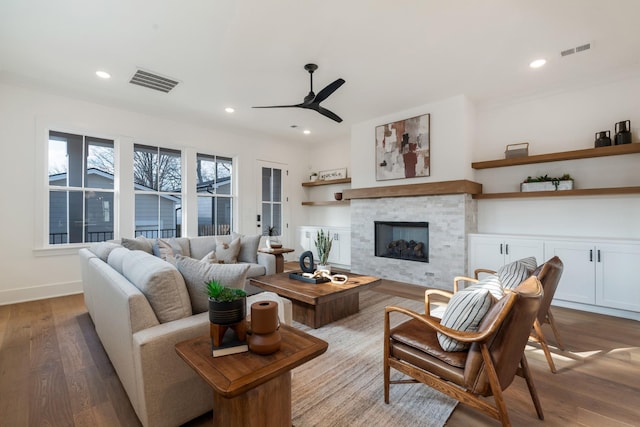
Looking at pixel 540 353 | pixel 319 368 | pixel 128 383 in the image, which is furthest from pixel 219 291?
pixel 540 353

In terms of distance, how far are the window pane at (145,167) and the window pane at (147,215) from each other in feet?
0.58

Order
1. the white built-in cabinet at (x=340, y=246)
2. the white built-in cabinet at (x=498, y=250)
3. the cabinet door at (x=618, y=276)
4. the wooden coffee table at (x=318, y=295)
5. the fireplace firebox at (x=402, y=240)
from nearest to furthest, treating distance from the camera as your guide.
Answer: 1. the wooden coffee table at (x=318, y=295)
2. the cabinet door at (x=618, y=276)
3. the white built-in cabinet at (x=498, y=250)
4. the fireplace firebox at (x=402, y=240)
5. the white built-in cabinet at (x=340, y=246)

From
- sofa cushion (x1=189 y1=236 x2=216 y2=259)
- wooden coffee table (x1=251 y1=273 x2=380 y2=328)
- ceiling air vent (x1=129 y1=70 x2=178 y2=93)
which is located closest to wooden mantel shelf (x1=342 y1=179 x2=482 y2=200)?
wooden coffee table (x1=251 y1=273 x2=380 y2=328)

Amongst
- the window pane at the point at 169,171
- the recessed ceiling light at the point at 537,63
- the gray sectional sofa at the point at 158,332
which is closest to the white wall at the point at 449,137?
the recessed ceiling light at the point at 537,63

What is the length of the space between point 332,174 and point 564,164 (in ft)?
13.6

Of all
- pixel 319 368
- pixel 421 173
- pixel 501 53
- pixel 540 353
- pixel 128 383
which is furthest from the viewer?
pixel 421 173

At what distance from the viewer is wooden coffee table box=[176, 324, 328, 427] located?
3.44ft

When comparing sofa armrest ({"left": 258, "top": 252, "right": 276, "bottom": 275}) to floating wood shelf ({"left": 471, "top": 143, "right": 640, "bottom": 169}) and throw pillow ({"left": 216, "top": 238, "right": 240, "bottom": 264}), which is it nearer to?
throw pillow ({"left": 216, "top": 238, "right": 240, "bottom": 264})

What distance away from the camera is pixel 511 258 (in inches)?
153

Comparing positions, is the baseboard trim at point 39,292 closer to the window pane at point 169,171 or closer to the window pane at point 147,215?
the window pane at point 147,215

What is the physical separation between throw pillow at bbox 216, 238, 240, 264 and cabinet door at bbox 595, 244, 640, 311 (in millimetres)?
4451

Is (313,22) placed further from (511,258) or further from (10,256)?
(10,256)

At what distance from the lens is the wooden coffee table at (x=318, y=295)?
2723 millimetres

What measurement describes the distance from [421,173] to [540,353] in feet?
9.44
